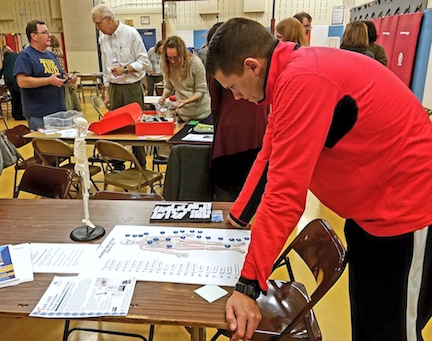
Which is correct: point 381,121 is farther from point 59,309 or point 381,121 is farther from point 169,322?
point 59,309

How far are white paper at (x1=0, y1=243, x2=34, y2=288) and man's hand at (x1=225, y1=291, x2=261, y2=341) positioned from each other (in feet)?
2.05

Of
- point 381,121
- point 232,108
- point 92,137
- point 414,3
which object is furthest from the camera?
point 414,3

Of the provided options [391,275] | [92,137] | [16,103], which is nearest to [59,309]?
[391,275]

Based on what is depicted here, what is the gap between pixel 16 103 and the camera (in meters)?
7.20

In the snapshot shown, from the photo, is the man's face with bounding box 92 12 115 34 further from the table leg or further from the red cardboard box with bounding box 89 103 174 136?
the table leg

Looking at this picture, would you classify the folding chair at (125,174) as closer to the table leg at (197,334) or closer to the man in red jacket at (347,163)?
the table leg at (197,334)

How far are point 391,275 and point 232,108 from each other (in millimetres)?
1509

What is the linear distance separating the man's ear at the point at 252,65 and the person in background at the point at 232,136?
131 centimetres

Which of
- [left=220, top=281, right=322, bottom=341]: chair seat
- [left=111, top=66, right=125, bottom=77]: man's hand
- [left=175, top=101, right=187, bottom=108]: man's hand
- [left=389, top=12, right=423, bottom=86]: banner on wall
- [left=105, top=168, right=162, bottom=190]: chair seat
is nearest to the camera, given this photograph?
[left=220, top=281, right=322, bottom=341]: chair seat

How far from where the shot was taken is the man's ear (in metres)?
0.99

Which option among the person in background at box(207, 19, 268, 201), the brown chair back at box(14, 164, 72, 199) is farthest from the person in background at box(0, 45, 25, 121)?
the person in background at box(207, 19, 268, 201)

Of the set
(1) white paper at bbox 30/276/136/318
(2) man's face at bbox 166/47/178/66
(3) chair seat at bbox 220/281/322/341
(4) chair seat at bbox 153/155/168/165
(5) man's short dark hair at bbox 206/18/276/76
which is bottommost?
(4) chair seat at bbox 153/155/168/165

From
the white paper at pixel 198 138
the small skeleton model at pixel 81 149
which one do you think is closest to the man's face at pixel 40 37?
the white paper at pixel 198 138

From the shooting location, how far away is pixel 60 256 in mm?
1258
